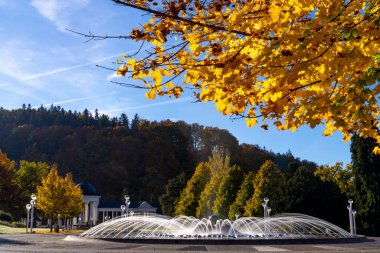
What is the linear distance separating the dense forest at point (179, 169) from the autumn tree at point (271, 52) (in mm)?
34440

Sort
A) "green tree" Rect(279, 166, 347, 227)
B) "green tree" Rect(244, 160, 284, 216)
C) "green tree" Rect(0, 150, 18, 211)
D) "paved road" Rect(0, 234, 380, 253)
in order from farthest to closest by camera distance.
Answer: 1. "green tree" Rect(0, 150, 18, 211)
2. "green tree" Rect(244, 160, 284, 216)
3. "green tree" Rect(279, 166, 347, 227)
4. "paved road" Rect(0, 234, 380, 253)

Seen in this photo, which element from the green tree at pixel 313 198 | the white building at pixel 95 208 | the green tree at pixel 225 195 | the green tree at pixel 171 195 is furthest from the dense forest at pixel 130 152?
the green tree at pixel 313 198

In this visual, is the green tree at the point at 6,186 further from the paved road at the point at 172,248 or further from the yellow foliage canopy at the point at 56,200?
the paved road at the point at 172,248

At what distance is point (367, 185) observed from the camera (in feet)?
125

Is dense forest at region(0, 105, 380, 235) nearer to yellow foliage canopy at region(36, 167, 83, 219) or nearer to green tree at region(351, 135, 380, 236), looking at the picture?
green tree at region(351, 135, 380, 236)

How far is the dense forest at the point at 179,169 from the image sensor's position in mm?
38531

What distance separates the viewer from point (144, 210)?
6334 cm

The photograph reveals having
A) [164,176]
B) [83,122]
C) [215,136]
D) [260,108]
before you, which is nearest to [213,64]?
[260,108]

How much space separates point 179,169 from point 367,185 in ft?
174

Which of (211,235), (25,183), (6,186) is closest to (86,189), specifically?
(6,186)

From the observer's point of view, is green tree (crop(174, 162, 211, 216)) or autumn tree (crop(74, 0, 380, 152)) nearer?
autumn tree (crop(74, 0, 380, 152))

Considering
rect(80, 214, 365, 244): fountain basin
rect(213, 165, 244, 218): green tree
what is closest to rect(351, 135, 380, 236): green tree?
rect(80, 214, 365, 244): fountain basin

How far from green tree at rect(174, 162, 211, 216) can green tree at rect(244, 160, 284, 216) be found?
1053cm

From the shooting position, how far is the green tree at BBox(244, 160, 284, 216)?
1585 inches
